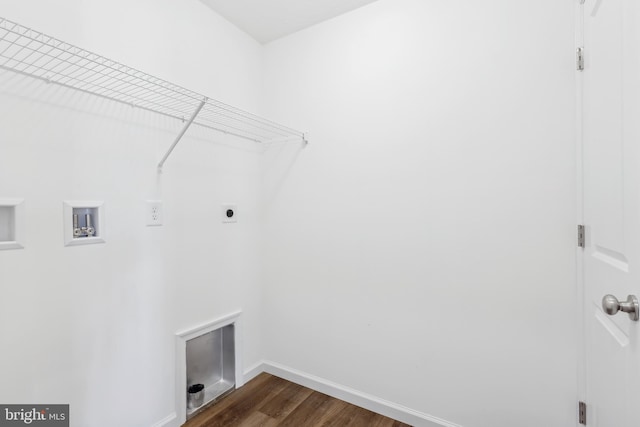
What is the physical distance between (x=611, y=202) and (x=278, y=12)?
1.96 meters

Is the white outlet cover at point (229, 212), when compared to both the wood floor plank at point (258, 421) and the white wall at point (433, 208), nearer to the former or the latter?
the white wall at point (433, 208)

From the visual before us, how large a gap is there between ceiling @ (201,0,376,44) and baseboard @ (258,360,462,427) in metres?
2.36

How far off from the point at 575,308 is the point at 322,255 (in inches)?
50.8

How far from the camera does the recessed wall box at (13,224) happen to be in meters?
1.11

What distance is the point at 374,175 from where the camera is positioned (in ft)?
5.87

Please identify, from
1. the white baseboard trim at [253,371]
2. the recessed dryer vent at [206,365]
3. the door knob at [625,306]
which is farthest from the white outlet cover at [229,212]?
the door knob at [625,306]

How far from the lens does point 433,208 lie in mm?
1616

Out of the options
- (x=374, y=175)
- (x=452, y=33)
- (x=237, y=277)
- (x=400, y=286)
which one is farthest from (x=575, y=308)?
(x=237, y=277)

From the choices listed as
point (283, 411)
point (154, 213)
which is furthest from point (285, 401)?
point (154, 213)

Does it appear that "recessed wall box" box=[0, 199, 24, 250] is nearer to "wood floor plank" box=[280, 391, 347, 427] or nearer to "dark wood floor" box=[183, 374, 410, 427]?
"dark wood floor" box=[183, 374, 410, 427]

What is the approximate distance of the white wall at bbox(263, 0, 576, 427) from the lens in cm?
135

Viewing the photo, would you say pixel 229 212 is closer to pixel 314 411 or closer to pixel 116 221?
pixel 116 221

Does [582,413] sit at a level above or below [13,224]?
below

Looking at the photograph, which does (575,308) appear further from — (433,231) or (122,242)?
(122,242)
